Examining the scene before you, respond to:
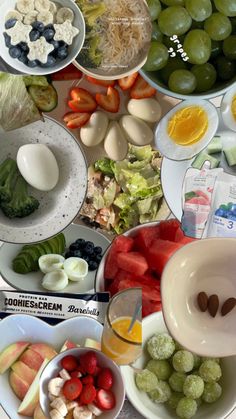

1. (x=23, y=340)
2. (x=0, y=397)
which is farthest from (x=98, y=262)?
(x=0, y=397)

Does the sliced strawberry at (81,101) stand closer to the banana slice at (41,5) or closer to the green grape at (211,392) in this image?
the banana slice at (41,5)

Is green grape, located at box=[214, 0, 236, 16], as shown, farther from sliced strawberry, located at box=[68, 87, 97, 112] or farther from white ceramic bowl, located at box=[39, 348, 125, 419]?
white ceramic bowl, located at box=[39, 348, 125, 419]

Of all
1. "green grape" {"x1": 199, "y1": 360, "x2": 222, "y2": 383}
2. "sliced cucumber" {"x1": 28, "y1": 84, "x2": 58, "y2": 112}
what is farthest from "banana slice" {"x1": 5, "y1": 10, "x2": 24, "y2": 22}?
"green grape" {"x1": 199, "y1": 360, "x2": 222, "y2": 383}

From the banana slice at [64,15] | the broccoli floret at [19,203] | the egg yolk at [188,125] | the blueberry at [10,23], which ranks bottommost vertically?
the broccoli floret at [19,203]

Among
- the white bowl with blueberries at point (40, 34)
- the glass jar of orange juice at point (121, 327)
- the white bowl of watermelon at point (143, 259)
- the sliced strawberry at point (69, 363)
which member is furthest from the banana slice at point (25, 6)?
the sliced strawberry at point (69, 363)

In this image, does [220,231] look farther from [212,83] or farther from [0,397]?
[0,397]

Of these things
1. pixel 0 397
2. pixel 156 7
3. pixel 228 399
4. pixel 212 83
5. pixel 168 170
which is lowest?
pixel 228 399
